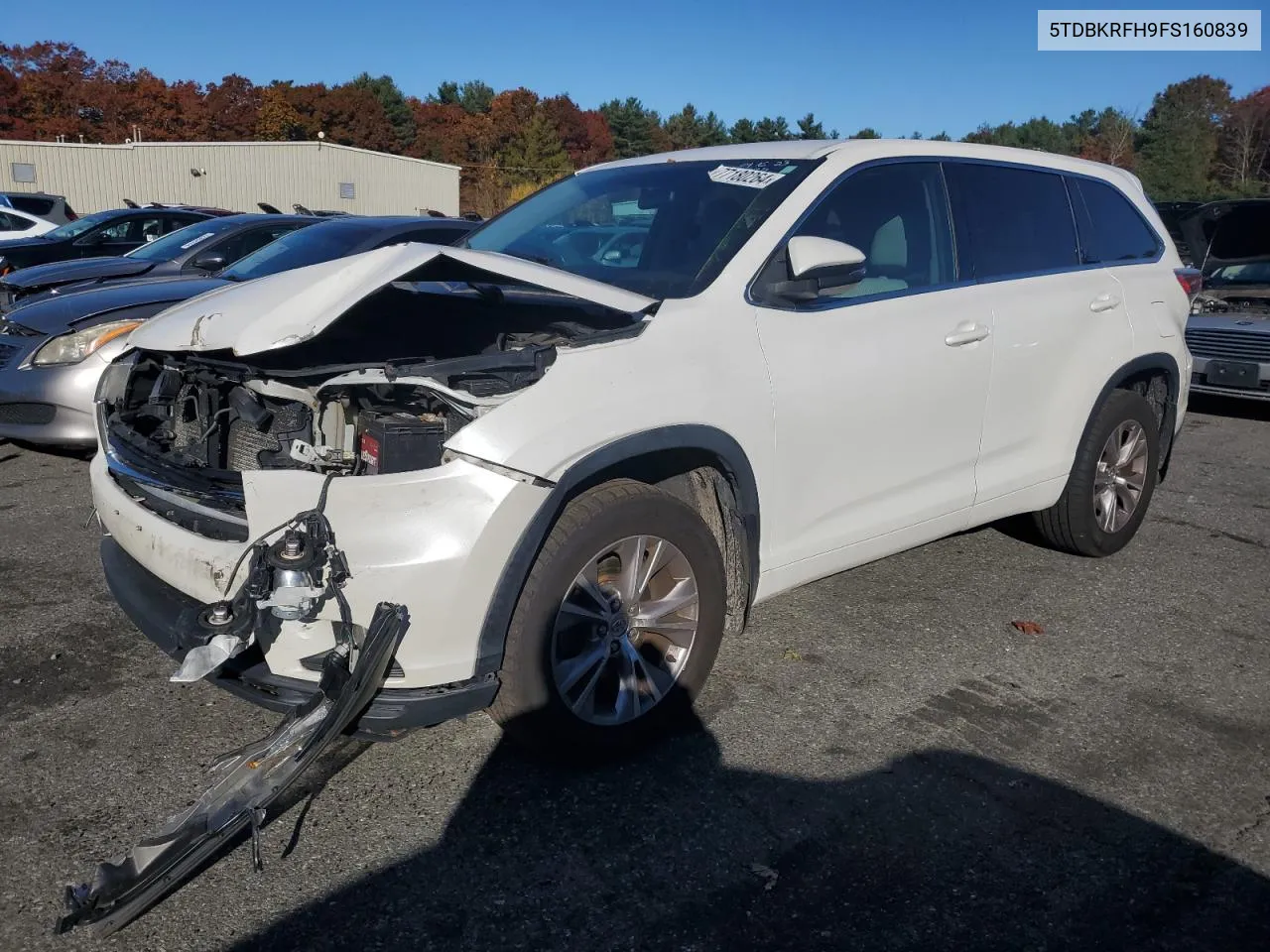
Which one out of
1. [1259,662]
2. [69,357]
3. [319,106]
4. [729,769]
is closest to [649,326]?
[729,769]

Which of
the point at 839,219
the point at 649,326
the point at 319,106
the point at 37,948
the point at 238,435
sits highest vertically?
the point at 319,106

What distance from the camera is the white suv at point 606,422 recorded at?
271 centimetres

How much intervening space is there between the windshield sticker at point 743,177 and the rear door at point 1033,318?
2.89 feet

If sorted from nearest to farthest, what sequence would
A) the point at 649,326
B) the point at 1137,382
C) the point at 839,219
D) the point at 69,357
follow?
the point at 649,326
the point at 839,219
the point at 1137,382
the point at 69,357

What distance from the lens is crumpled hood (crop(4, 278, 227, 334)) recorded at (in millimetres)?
6227

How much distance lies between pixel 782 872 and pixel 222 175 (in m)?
41.7

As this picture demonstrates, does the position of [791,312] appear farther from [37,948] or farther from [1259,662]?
[37,948]

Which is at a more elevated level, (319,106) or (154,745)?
(319,106)

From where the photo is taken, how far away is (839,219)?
3840mm

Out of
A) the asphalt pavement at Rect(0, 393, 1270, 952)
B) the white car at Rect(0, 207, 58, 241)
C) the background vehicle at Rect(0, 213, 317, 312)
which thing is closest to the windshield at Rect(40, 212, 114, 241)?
the white car at Rect(0, 207, 58, 241)

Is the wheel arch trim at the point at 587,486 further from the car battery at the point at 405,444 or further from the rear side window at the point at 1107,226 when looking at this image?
the rear side window at the point at 1107,226

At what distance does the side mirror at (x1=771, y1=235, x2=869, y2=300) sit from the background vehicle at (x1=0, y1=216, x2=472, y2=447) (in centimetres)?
367

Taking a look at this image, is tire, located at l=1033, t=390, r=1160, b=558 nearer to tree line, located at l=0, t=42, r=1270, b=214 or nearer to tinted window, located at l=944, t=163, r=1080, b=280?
tinted window, located at l=944, t=163, r=1080, b=280

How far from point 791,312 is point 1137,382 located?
2.62 meters
